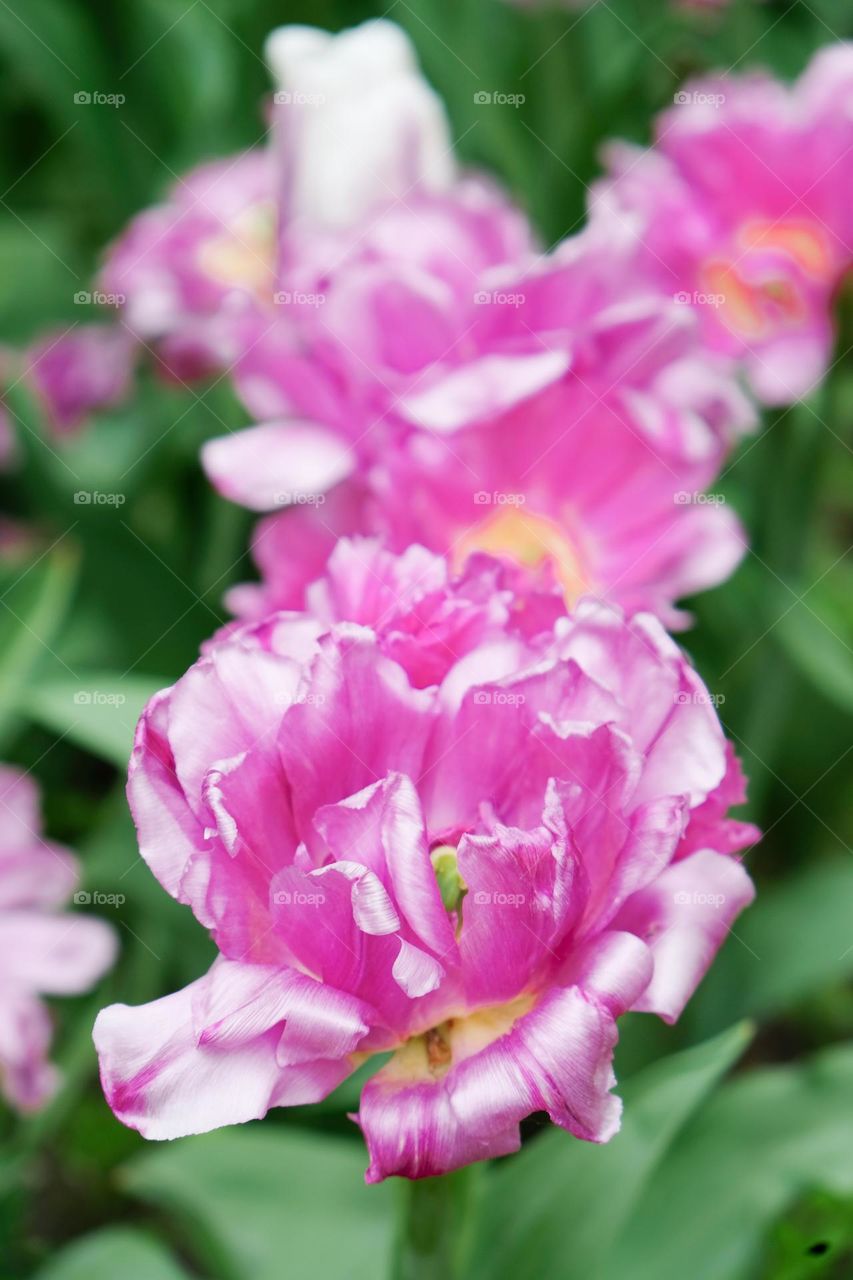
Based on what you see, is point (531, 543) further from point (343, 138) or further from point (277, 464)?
point (343, 138)

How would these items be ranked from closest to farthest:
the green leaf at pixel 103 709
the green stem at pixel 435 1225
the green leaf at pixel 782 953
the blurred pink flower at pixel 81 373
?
the green stem at pixel 435 1225 < the green leaf at pixel 103 709 < the green leaf at pixel 782 953 < the blurred pink flower at pixel 81 373

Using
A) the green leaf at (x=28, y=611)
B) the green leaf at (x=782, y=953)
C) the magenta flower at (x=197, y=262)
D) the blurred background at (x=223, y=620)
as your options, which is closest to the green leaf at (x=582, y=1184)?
the blurred background at (x=223, y=620)

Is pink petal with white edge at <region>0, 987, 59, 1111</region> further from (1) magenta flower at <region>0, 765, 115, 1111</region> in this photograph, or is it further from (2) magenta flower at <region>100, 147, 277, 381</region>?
(2) magenta flower at <region>100, 147, 277, 381</region>

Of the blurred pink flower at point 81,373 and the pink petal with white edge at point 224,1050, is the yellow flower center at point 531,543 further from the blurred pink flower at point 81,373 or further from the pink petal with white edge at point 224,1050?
the blurred pink flower at point 81,373

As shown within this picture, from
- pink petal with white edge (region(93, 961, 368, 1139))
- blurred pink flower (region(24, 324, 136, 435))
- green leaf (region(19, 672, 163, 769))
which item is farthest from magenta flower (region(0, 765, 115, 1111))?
blurred pink flower (region(24, 324, 136, 435))

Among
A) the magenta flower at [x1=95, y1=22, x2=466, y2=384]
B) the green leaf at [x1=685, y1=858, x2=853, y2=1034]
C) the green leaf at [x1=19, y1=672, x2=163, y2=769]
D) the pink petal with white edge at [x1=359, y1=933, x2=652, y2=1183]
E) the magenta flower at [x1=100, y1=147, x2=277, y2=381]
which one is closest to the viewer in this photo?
the pink petal with white edge at [x1=359, y1=933, x2=652, y2=1183]

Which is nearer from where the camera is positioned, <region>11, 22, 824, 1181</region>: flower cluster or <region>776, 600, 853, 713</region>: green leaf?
<region>11, 22, 824, 1181</region>: flower cluster
